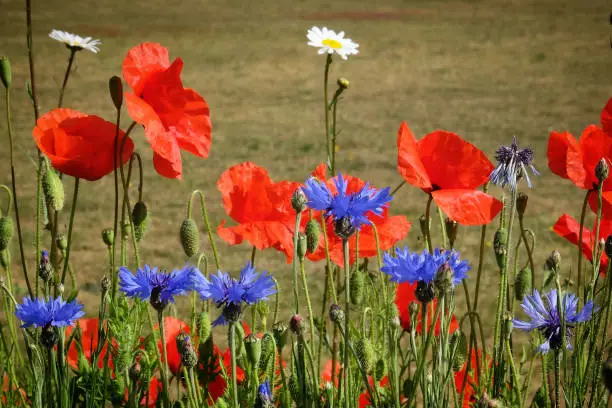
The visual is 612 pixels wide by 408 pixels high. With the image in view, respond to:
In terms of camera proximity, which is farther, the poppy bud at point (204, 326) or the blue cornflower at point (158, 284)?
the poppy bud at point (204, 326)

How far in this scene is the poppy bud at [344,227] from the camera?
0.56 m

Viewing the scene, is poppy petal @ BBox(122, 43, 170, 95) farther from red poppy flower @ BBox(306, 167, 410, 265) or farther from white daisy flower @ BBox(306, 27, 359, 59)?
white daisy flower @ BBox(306, 27, 359, 59)

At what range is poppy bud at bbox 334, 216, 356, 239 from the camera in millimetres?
562

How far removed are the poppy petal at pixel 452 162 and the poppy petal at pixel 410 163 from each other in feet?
0.06

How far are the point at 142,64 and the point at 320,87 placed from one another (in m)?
3.97

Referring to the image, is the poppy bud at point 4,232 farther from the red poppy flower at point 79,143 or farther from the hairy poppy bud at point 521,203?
the hairy poppy bud at point 521,203

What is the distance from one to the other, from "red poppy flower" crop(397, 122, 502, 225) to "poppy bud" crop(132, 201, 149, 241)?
0.25 meters

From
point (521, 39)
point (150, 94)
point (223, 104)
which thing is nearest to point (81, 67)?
point (223, 104)

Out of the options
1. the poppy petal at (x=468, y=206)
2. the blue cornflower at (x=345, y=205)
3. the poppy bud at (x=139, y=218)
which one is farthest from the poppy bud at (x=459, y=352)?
the poppy bud at (x=139, y=218)

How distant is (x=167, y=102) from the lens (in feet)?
2.60

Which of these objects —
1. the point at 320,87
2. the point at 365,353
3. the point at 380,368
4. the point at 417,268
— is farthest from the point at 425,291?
the point at 320,87

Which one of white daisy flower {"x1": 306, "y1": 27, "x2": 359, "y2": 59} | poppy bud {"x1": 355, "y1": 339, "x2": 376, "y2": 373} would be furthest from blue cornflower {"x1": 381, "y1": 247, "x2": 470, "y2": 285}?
white daisy flower {"x1": 306, "y1": 27, "x2": 359, "y2": 59}

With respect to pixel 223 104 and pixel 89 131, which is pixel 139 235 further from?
pixel 223 104

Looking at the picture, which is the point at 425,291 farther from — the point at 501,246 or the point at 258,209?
the point at 258,209
